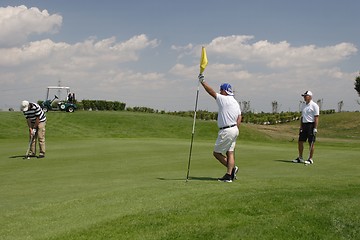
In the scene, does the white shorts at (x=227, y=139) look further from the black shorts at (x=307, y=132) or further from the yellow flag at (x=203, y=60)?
the black shorts at (x=307, y=132)

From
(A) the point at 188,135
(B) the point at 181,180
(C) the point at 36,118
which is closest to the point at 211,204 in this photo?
(B) the point at 181,180

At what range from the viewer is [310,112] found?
14.3 meters

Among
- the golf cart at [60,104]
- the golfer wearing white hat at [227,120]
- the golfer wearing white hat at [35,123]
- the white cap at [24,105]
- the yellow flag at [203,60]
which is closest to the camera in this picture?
the golfer wearing white hat at [227,120]

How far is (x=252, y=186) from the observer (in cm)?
816

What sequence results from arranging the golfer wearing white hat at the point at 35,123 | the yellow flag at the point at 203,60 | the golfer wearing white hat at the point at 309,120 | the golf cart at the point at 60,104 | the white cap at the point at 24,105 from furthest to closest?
1. the golf cart at the point at 60,104
2. the golfer wearing white hat at the point at 35,123
3. the white cap at the point at 24,105
4. the golfer wearing white hat at the point at 309,120
5. the yellow flag at the point at 203,60

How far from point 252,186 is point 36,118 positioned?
405 inches

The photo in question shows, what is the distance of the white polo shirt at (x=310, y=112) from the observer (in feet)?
46.4

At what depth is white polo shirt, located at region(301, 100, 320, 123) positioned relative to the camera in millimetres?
14156

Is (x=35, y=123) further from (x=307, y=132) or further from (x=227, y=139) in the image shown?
(x=307, y=132)

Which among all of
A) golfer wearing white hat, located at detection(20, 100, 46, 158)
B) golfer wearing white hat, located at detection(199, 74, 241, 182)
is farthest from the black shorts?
golfer wearing white hat, located at detection(20, 100, 46, 158)

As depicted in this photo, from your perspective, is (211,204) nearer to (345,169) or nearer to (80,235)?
(80,235)

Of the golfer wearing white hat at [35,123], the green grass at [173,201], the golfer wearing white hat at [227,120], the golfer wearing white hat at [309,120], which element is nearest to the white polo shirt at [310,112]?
the golfer wearing white hat at [309,120]

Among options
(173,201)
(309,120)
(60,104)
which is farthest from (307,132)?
(60,104)

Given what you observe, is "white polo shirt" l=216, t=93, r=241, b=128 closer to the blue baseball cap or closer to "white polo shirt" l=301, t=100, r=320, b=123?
the blue baseball cap
